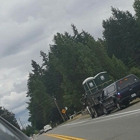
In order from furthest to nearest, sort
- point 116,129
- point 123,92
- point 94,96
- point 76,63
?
point 76,63, point 94,96, point 123,92, point 116,129

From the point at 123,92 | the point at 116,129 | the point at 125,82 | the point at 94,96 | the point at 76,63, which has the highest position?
the point at 76,63

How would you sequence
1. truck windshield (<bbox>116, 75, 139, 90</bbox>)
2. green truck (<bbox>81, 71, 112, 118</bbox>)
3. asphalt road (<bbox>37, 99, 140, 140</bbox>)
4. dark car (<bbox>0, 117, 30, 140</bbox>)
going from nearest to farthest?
1. dark car (<bbox>0, 117, 30, 140</bbox>)
2. asphalt road (<bbox>37, 99, 140, 140</bbox>)
3. truck windshield (<bbox>116, 75, 139, 90</bbox>)
4. green truck (<bbox>81, 71, 112, 118</bbox>)

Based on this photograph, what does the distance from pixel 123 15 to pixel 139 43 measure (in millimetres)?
10754

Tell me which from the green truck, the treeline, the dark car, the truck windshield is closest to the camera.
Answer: the dark car

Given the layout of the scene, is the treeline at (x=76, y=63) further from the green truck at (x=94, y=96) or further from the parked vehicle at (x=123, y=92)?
the parked vehicle at (x=123, y=92)

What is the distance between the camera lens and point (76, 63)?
74750mm

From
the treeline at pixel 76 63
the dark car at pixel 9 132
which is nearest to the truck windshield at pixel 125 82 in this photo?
the dark car at pixel 9 132

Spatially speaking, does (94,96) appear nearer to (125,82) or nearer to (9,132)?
(125,82)

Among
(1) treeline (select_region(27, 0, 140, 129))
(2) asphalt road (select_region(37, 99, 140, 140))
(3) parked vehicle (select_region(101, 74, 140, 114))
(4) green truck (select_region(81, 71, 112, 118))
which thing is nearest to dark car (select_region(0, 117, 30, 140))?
(2) asphalt road (select_region(37, 99, 140, 140))

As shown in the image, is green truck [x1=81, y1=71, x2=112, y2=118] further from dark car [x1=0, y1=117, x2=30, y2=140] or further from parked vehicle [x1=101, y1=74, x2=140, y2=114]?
dark car [x1=0, y1=117, x2=30, y2=140]

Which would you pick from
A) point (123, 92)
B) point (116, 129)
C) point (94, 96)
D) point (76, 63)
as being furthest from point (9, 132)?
point (76, 63)

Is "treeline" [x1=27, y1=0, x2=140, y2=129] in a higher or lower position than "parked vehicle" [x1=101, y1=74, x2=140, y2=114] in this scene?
higher

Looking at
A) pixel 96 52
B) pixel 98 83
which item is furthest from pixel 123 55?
pixel 98 83

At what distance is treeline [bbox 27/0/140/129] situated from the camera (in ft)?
246
